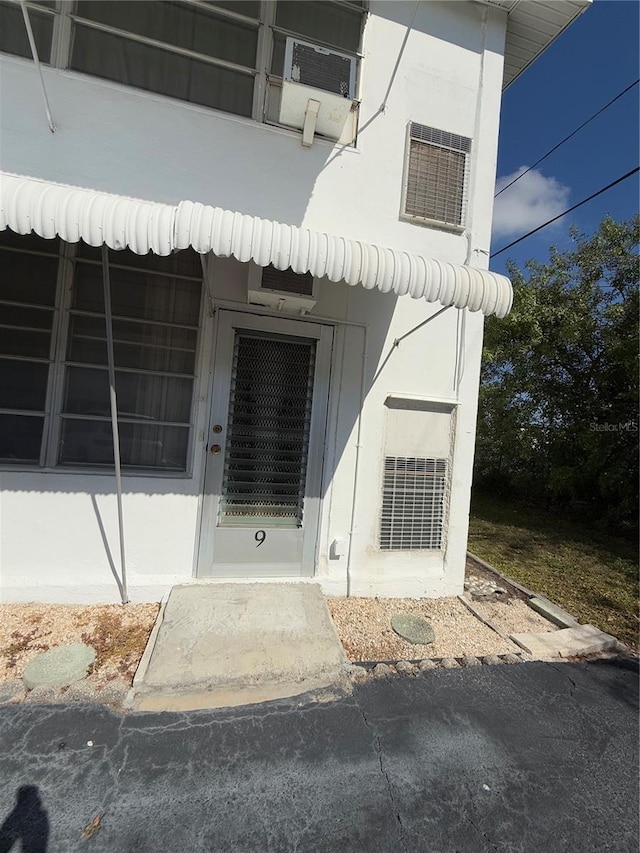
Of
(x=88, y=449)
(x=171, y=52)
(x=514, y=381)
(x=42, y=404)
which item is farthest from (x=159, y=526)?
(x=514, y=381)

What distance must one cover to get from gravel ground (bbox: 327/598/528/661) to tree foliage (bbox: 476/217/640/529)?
635 cm

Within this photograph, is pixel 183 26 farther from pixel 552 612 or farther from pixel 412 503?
pixel 552 612

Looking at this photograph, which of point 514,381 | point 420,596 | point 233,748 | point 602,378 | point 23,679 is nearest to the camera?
point 233,748

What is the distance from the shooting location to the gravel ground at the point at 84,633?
9.36ft

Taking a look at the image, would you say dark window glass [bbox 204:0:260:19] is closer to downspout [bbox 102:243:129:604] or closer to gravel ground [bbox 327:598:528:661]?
downspout [bbox 102:243:129:604]

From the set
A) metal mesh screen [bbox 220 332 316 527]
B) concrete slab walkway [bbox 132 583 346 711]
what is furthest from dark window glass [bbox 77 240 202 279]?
concrete slab walkway [bbox 132 583 346 711]

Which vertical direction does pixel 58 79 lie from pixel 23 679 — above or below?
above

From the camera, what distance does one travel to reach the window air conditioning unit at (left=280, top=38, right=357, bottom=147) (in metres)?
3.63

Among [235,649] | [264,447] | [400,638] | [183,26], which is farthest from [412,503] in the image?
[183,26]

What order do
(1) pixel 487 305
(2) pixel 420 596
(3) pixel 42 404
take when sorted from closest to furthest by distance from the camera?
(1) pixel 487 305 → (3) pixel 42 404 → (2) pixel 420 596

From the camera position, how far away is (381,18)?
4133 mm

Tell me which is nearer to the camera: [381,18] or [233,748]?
[233,748]

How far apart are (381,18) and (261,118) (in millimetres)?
1716

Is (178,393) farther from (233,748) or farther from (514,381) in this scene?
(514,381)
